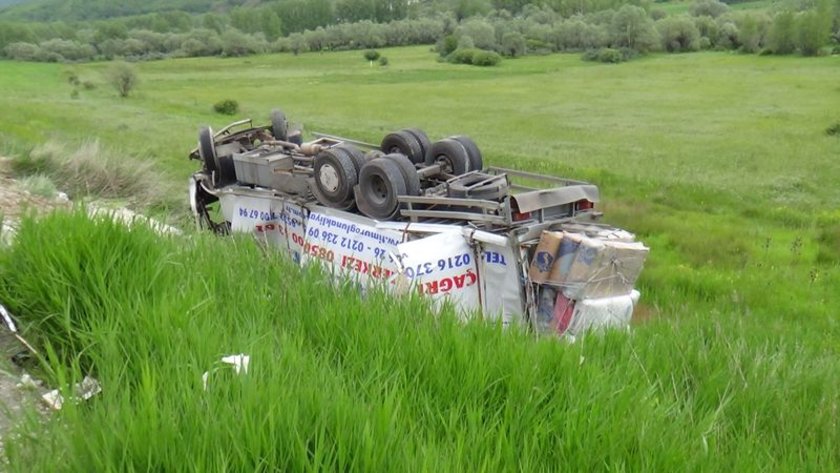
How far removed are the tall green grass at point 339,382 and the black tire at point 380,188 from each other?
2.67 m

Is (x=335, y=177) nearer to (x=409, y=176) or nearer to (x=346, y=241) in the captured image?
(x=346, y=241)

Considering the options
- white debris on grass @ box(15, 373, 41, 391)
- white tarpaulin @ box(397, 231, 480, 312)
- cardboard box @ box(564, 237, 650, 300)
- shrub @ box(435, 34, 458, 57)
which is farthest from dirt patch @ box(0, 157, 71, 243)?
shrub @ box(435, 34, 458, 57)

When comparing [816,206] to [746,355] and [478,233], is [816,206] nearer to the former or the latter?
[478,233]

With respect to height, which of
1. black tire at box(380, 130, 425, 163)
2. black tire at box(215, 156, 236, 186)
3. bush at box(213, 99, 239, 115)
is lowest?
bush at box(213, 99, 239, 115)

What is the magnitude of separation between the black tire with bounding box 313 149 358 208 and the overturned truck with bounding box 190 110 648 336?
0.4 inches

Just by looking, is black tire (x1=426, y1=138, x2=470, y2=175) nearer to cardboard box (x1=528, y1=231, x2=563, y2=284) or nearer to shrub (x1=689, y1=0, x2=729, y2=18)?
cardboard box (x1=528, y1=231, x2=563, y2=284)

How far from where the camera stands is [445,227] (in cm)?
679

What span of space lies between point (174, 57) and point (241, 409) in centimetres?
12999

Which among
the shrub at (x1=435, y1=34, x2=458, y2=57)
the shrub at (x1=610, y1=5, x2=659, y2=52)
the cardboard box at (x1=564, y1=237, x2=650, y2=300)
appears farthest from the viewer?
the shrub at (x1=435, y1=34, x2=458, y2=57)

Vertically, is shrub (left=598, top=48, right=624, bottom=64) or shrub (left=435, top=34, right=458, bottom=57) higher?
shrub (left=435, top=34, right=458, bottom=57)

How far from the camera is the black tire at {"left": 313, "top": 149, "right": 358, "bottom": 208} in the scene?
25.1 ft

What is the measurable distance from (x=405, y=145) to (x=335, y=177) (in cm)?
161

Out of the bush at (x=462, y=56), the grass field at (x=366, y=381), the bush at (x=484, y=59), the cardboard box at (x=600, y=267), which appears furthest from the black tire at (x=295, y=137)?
the bush at (x=462, y=56)

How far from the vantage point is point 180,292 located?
361 cm
